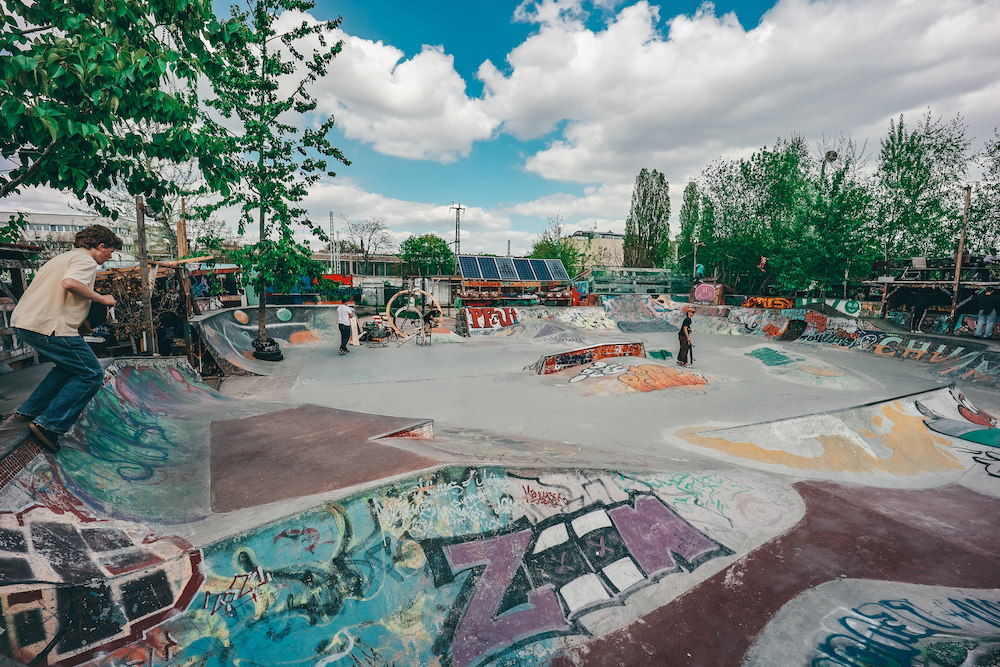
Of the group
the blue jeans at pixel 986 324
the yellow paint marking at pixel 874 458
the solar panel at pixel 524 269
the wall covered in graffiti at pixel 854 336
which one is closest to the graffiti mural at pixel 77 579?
the yellow paint marking at pixel 874 458

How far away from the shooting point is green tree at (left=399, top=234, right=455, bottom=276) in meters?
47.6

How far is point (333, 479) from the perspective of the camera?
153 inches

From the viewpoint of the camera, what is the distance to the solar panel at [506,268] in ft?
86.1

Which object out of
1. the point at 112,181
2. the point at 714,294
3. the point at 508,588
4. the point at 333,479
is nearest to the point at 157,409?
the point at 112,181

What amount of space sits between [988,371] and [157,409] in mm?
21826

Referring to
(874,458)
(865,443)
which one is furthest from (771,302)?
(874,458)

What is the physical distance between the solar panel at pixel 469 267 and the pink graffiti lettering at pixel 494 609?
22003mm

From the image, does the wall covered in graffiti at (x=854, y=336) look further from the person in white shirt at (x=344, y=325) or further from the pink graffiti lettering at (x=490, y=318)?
the person in white shirt at (x=344, y=325)

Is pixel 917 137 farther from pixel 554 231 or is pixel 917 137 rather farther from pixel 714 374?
pixel 554 231

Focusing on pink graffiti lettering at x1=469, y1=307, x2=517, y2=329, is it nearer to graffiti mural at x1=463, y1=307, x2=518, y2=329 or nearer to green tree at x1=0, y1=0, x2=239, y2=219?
graffiti mural at x1=463, y1=307, x2=518, y2=329

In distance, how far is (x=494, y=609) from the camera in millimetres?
3320

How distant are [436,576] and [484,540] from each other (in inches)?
21.7

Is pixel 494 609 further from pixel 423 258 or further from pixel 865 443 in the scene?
pixel 423 258

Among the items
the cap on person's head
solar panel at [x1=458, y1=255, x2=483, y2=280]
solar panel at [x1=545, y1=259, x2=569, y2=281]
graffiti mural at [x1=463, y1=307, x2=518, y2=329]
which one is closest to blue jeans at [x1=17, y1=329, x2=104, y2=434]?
the cap on person's head
